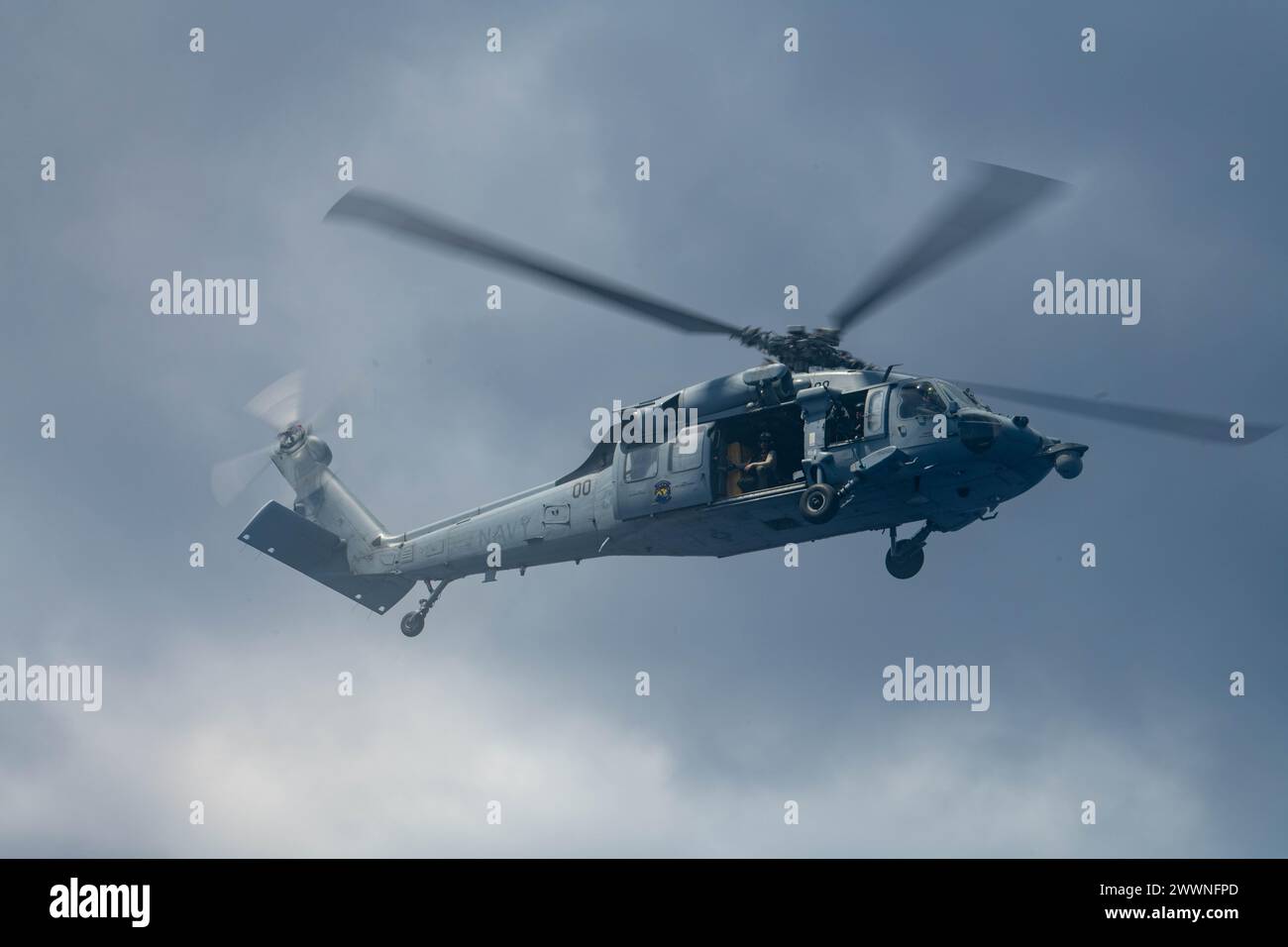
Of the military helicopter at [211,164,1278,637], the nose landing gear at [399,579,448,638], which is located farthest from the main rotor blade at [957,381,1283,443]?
the nose landing gear at [399,579,448,638]

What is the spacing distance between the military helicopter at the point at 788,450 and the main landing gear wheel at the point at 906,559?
0.07 feet

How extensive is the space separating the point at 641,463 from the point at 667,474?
778 millimetres

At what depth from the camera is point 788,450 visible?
96.3 ft

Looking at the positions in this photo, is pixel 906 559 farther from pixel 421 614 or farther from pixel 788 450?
pixel 421 614

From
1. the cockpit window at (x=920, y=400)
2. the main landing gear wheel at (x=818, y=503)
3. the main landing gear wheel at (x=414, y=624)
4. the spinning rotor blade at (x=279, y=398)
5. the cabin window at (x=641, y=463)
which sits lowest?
the main landing gear wheel at (x=414, y=624)

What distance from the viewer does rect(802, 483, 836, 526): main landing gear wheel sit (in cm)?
2724

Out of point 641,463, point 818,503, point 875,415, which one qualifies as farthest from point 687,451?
point 875,415

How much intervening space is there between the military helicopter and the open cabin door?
0.03m

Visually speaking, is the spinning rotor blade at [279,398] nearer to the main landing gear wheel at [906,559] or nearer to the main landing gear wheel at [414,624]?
the main landing gear wheel at [414,624]

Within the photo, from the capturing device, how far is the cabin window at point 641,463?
29891 millimetres

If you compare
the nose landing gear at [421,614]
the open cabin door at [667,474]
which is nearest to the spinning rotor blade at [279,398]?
the nose landing gear at [421,614]

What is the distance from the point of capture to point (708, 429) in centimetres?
2931
